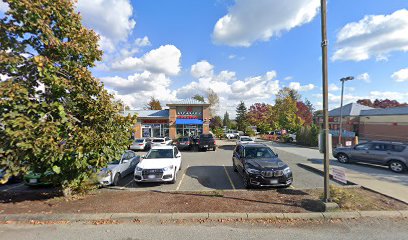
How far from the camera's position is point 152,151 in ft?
31.8

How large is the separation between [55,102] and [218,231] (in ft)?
17.0

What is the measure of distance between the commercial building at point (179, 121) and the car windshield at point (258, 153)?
2206cm

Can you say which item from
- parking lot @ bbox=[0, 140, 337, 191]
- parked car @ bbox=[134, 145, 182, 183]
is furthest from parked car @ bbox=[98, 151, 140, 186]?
parked car @ bbox=[134, 145, 182, 183]

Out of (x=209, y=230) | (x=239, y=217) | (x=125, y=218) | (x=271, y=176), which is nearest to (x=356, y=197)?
(x=271, y=176)

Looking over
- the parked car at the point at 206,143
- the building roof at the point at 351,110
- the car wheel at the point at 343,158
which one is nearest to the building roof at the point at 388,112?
the building roof at the point at 351,110

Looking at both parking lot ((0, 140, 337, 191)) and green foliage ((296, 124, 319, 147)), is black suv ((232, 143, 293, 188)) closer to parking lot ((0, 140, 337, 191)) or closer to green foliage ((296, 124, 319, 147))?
parking lot ((0, 140, 337, 191))

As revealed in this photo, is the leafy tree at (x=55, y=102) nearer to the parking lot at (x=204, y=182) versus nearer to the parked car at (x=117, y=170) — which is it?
the parked car at (x=117, y=170)

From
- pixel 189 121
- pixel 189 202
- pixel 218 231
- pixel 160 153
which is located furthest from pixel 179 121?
pixel 218 231

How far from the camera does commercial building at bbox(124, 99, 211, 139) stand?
3108 centimetres

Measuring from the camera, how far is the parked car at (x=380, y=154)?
10.2 meters

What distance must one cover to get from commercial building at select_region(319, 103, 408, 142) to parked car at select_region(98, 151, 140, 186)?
78.9 ft

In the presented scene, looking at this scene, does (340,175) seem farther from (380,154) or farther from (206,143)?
(206,143)

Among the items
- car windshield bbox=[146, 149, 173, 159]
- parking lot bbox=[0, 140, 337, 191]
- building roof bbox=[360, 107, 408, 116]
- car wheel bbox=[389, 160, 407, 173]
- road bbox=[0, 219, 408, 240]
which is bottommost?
parking lot bbox=[0, 140, 337, 191]

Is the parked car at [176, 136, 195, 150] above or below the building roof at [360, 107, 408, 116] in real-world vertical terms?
below
